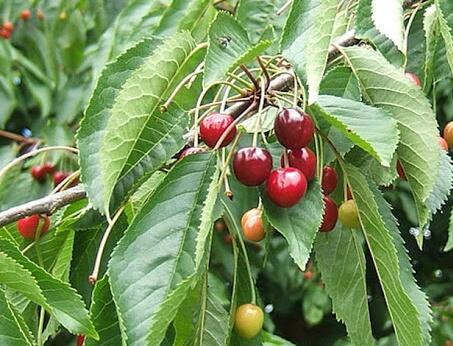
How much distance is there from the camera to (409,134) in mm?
991

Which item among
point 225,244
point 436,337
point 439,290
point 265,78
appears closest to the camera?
point 265,78

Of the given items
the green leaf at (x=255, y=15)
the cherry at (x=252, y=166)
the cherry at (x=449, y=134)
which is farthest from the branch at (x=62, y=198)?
the green leaf at (x=255, y=15)

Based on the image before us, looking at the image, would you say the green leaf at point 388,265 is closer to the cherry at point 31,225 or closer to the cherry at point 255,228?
the cherry at point 255,228

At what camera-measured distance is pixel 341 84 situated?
43.4 inches

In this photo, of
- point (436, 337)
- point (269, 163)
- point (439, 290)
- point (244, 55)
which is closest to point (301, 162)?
point (269, 163)

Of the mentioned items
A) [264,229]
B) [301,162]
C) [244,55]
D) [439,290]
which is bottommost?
[439,290]

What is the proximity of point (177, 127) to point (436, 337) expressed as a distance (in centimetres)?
172

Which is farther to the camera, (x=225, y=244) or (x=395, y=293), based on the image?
(x=225, y=244)

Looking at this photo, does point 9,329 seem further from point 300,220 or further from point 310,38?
point 310,38

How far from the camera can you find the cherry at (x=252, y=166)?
0.96 meters

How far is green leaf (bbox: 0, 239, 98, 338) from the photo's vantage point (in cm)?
92

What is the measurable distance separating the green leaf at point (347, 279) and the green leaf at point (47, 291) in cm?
31

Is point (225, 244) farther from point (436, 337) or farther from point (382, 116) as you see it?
point (382, 116)

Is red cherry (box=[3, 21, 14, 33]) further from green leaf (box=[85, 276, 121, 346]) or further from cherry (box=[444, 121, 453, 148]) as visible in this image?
green leaf (box=[85, 276, 121, 346])
